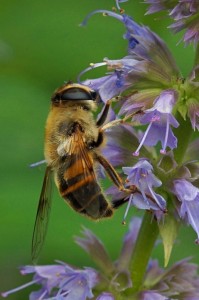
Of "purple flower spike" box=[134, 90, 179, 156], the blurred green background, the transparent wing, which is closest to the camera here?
"purple flower spike" box=[134, 90, 179, 156]

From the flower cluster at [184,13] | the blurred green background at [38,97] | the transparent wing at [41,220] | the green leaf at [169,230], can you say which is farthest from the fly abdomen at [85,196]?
the blurred green background at [38,97]

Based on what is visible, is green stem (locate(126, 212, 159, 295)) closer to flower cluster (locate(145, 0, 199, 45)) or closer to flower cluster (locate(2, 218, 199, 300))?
flower cluster (locate(2, 218, 199, 300))

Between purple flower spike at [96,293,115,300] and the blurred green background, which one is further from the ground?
the blurred green background

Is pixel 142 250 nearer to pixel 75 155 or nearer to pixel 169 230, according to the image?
pixel 169 230

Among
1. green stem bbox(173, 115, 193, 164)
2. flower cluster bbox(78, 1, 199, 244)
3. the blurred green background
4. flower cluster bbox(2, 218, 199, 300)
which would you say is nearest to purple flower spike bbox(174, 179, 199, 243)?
flower cluster bbox(78, 1, 199, 244)

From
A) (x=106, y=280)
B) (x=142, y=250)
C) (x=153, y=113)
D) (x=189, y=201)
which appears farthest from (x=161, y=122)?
(x=106, y=280)
